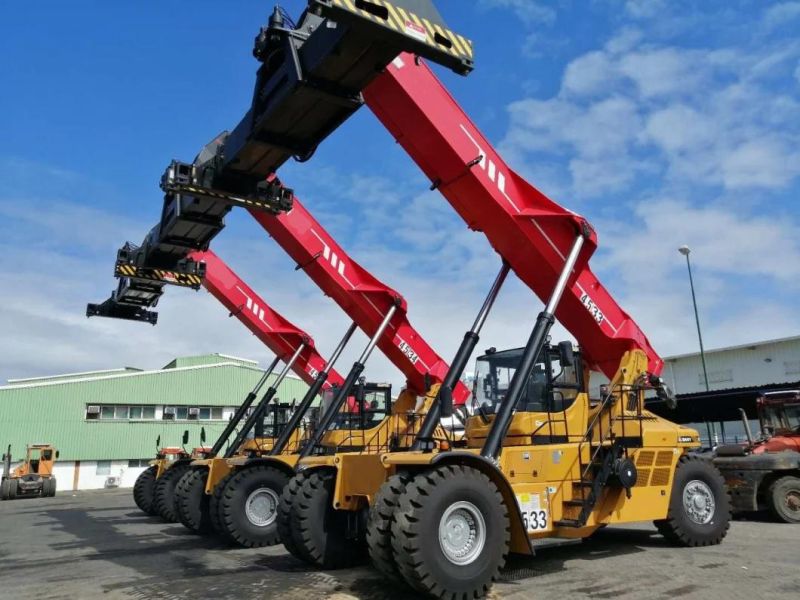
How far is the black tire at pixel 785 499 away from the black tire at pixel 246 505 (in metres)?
9.21

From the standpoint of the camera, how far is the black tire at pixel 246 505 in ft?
36.8

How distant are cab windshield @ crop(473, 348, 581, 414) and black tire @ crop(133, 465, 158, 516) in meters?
12.4

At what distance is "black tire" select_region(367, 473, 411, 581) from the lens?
6500 millimetres

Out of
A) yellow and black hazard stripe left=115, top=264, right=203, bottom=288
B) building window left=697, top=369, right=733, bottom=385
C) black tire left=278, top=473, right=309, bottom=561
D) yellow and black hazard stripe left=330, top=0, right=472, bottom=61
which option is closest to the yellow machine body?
yellow and black hazard stripe left=115, top=264, right=203, bottom=288

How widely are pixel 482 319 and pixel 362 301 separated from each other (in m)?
5.65

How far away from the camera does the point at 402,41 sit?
6445 mm

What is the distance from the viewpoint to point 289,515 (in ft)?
28.6

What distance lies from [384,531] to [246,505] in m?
5.74

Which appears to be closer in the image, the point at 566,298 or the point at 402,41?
the point at 402,41

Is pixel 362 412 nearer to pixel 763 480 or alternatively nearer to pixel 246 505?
pixel 246 505

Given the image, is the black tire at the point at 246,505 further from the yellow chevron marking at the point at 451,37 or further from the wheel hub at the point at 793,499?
the wheel hub at the point at 793,499

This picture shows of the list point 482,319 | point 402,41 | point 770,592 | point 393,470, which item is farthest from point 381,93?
point 770,592

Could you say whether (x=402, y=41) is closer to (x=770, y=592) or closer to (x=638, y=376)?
(x=638, y=376)

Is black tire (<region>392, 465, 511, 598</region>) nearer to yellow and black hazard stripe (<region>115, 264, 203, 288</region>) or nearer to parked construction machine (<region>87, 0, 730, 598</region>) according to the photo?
parked construction machine (<region>87, 0, 730, 598</region>)
